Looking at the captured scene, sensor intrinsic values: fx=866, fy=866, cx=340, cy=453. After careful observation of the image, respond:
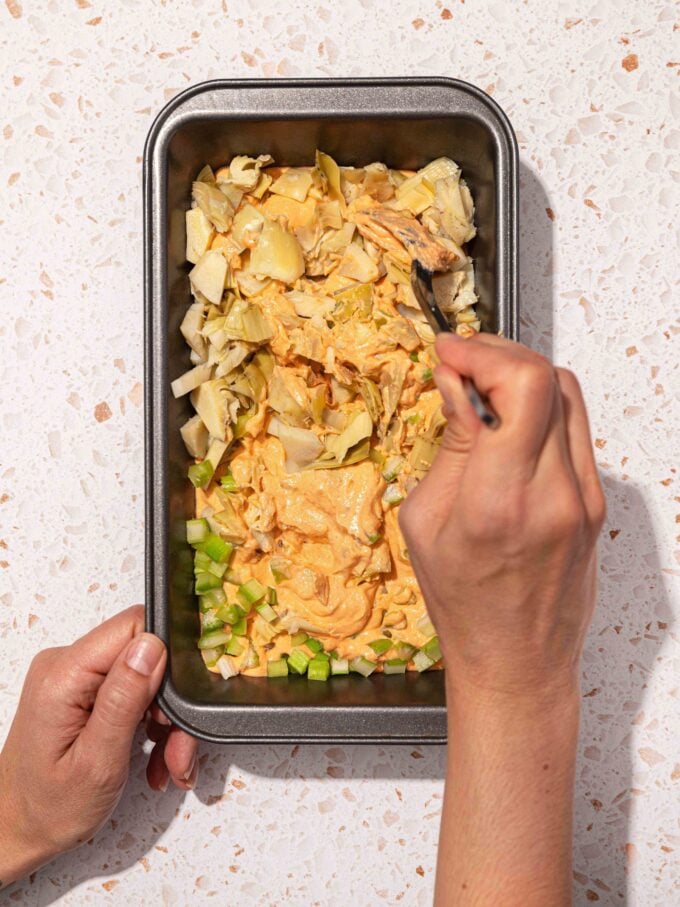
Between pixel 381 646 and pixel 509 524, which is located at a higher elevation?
pixel 509 524

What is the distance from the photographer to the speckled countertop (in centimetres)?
137

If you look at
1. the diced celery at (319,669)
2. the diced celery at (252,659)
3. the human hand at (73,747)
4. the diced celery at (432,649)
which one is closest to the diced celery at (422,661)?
the diced celery at (432,649)

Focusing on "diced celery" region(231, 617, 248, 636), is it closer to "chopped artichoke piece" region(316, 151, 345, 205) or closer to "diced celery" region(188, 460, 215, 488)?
"diced celery" region(188, 460, 215, 488)

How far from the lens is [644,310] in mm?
1381

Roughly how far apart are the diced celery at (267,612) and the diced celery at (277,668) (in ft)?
0.20

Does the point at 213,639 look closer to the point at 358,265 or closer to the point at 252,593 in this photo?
the point at 252,593

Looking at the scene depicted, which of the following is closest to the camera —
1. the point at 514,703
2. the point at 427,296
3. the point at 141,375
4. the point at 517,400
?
the point at 517,400

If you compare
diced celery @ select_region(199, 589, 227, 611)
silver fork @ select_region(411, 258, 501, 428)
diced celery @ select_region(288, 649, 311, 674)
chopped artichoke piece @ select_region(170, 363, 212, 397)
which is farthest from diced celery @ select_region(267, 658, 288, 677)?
silver fork @ select_region(411, 258, 501, 428)

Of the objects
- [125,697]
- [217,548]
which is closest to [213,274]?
[217,548]

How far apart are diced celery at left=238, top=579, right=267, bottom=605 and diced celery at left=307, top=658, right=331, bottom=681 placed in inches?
4.8

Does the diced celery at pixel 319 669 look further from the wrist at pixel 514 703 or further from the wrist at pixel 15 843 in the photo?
the wrist at pixel 15 843

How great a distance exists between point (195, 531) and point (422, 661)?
1.25 ft

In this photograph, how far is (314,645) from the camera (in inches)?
50.2

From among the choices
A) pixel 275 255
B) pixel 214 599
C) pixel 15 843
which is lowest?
pixel 15 843
